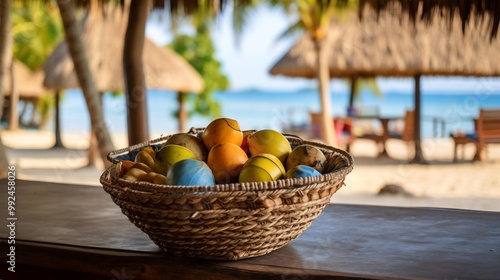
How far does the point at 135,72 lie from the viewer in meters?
3.61

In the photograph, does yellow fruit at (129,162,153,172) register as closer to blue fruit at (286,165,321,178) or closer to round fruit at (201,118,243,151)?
round fruit at (201,118,243,151)

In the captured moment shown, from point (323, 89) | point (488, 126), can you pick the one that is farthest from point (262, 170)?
point (323, 89)

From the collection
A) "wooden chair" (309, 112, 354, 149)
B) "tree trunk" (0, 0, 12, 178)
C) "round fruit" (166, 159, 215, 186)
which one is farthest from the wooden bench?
"round fruit" (166, 159, 215, 186)

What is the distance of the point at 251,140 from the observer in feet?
3.98

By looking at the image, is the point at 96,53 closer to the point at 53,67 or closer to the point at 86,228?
the point at 53,67

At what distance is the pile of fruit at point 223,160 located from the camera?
1048 millimetres

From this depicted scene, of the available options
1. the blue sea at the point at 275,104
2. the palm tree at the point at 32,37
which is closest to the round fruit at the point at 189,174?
the palm tree at the point at 32,37

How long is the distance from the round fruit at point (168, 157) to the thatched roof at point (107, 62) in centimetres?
780

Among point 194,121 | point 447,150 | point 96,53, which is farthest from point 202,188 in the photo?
point 194,121

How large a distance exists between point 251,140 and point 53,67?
28.9ft

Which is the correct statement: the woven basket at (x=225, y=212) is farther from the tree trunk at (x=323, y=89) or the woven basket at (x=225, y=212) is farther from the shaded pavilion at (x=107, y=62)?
the tree trunk at (x=323, y=89)

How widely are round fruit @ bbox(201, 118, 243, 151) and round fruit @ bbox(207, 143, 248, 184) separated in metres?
0.09

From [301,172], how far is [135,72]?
8.82 feet

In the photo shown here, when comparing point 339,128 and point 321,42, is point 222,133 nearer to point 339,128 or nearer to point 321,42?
point 321,42
